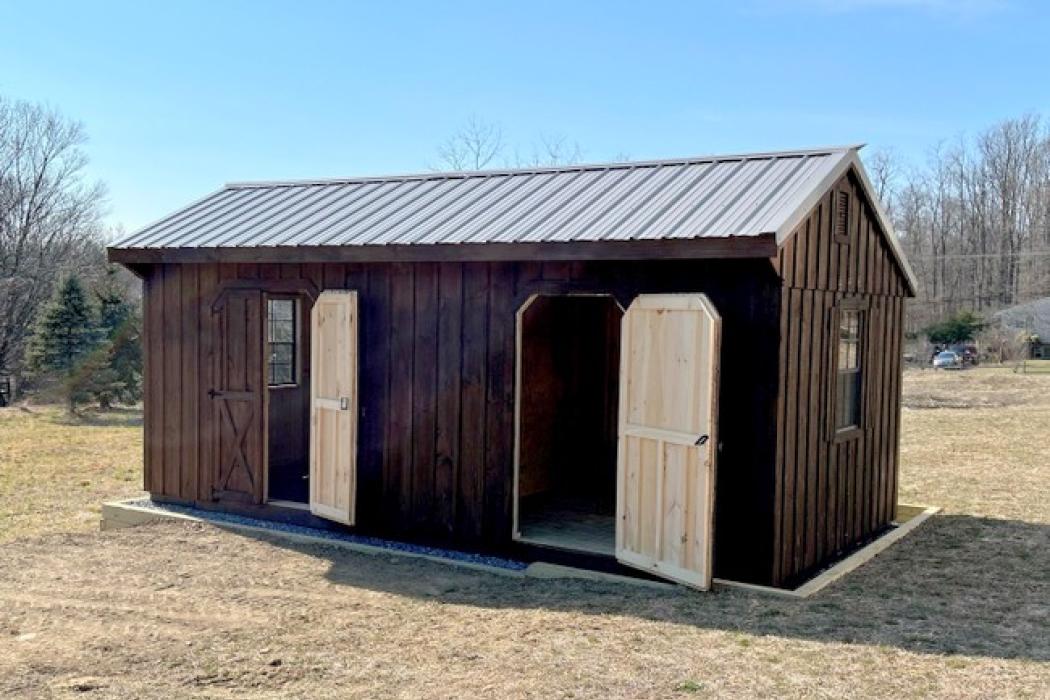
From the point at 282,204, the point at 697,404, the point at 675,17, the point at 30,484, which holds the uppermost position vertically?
the point at 675,17

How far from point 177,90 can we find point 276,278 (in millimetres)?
18175

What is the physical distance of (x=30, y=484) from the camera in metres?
10.6

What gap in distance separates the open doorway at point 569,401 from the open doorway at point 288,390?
97.3 inches

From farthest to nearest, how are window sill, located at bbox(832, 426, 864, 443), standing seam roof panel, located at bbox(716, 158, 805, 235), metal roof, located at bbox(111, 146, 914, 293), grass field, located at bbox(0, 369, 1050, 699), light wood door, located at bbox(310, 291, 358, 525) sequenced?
light wood door, located at bbox(310, 291, 358, 525)
window sill, located at bbox(832, 426, 864, 443)
metal roof, located at bbox(111, 146, 914, 293)
standing seam roof panel, located at bbox(716, 158, 805, 235)
grass field, located at bbox(0, 369, 1050, 699)

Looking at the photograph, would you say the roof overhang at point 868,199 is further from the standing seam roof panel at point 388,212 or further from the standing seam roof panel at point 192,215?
the standing seam roof panel at point 192,215

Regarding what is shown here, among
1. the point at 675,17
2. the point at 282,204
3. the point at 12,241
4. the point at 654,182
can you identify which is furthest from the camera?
the point at 12,241

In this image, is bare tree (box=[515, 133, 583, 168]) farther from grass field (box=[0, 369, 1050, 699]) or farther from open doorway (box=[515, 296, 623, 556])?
grass field (box=[0, 369, 1050, 699])

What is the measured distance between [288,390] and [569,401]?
9.90 ft

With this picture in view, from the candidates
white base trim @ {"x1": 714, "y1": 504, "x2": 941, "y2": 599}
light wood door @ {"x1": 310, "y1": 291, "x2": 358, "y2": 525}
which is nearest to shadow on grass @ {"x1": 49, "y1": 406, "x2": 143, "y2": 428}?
light wood door @ {"x1": 310, "y1": 291, "x2": 358, "y2": 525}

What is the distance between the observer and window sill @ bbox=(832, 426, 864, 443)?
271 inches

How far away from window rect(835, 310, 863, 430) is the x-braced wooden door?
4.60m

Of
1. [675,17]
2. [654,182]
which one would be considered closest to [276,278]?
[654,182]

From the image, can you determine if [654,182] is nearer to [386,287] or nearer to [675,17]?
[386,287]

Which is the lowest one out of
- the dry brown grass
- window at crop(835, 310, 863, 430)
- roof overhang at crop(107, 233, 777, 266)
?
the dry brown grass
